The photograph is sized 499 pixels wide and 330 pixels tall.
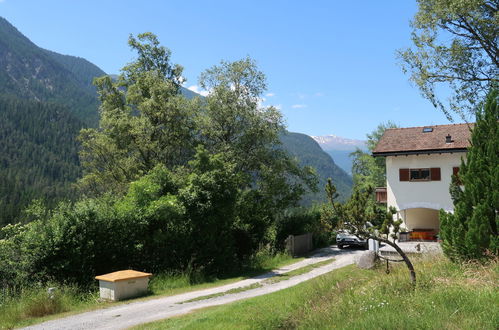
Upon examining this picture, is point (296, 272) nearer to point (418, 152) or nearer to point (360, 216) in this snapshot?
point (360, 216)

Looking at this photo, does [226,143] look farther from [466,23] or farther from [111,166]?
[466,23]

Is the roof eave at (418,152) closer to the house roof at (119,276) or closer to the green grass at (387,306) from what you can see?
the green grass at (387,306)

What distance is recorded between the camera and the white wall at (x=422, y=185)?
997 inches

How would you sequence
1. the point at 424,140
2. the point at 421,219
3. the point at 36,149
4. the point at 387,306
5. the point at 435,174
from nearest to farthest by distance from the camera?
the point at 387,306 < the point at 435,174 < the point at 424,140 < the point at 421,219 < the point at 36,149

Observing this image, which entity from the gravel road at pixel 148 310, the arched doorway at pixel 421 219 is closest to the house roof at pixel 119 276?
the gravel road at pixel 148 310

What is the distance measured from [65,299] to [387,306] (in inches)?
375

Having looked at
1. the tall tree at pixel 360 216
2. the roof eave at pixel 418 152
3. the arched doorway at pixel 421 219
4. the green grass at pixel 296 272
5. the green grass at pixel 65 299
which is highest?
the roof eave at pixel 418 152

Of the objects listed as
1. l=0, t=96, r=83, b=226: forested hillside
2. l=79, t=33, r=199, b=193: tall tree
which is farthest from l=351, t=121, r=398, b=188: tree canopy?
l=0, t=96, r=83, b=226: forested hillside

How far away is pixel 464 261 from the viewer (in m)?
9.74

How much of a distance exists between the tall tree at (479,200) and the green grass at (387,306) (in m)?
0.61

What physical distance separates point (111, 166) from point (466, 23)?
24650mm

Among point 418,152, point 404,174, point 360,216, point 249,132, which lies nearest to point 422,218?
point 404,174

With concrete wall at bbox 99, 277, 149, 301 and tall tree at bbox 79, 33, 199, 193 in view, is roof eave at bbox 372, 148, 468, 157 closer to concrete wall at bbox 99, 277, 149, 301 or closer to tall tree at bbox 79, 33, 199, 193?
tall tree at bbox 79, 33, 199, 193

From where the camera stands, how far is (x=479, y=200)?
33.5 feet
